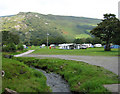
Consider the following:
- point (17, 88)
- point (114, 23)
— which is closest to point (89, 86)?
point (17, 88)

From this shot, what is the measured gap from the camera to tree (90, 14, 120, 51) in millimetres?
50531

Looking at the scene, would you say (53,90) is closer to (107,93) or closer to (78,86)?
(78,86)

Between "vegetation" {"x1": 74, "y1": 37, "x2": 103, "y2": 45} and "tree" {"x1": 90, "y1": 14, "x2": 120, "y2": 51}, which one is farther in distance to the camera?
"vegetation" {"x1": 74, "y1": 37, "x2": 103, "y2": 45}

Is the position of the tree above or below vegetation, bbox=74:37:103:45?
above

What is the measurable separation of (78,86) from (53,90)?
5.71ft

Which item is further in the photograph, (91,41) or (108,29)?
(91,41)

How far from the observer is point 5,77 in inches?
513

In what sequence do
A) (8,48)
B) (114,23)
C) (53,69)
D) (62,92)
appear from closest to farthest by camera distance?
(62,92) → (53,69) → (8,48) → (114,23)

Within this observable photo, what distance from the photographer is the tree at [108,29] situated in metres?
50.5

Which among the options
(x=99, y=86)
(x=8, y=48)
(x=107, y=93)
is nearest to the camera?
(x=107, y=93)

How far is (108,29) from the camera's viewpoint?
51188mm

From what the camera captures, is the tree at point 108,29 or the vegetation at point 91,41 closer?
the tree at point 108,29

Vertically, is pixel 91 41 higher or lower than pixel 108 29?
lower

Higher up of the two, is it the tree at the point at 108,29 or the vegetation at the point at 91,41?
the tree at the point at 108,29
